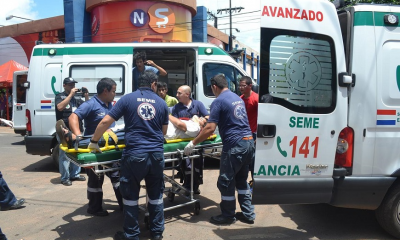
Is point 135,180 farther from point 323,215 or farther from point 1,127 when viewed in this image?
point 1,127

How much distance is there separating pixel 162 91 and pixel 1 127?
1730 centimetres

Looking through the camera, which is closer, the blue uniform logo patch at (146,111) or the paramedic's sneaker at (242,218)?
the blue uniform logo patch at (146,111)

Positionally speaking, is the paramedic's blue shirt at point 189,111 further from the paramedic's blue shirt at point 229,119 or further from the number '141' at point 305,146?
the number '141' at point 305,146

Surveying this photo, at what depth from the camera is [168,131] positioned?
4570 mm

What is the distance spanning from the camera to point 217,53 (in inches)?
294

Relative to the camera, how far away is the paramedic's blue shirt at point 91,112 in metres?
4.58

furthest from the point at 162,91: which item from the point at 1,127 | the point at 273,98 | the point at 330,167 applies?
the point at 1,127

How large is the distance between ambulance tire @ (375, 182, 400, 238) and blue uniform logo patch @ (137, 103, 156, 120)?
2.70m

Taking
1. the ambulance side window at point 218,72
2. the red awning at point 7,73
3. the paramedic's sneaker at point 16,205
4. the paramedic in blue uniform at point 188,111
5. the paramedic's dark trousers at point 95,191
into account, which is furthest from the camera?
the red awning at point 7,73

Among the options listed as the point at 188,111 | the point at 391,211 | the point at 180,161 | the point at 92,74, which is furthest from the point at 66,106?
the point at 391,211

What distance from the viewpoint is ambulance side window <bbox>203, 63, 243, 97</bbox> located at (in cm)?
741

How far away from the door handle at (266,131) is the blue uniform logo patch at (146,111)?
1167 mm

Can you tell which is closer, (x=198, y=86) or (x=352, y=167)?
(x=352, y=167)

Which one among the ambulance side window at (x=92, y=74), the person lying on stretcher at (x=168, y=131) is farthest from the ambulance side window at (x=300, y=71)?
the ambulance side window at (x=92, y=74)
